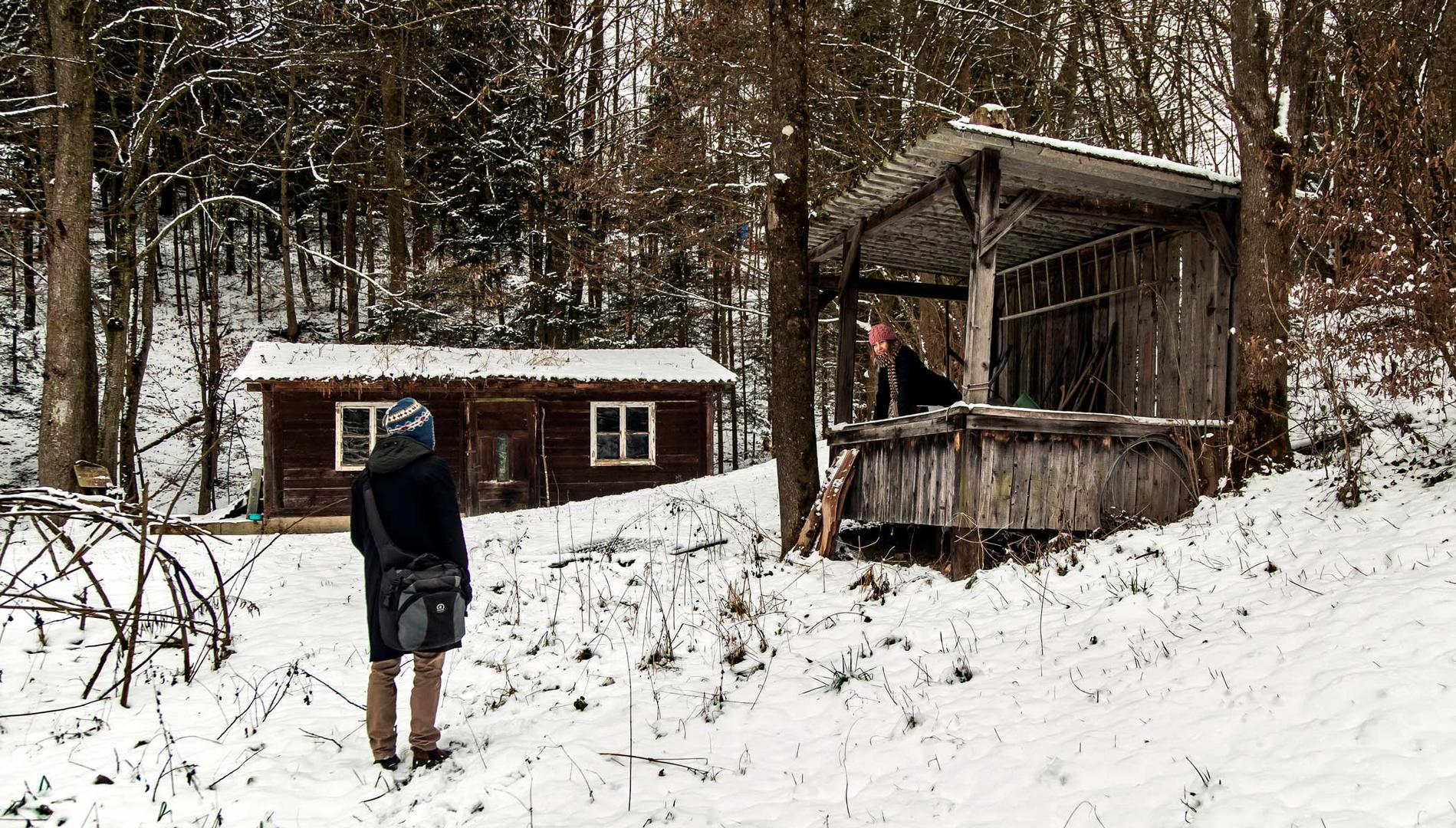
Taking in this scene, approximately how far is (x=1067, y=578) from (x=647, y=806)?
354 cm

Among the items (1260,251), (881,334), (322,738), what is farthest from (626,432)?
(322,738)

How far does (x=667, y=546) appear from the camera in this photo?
9.55 metres

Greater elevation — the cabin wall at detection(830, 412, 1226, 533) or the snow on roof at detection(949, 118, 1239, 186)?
the snow on roof at detection(949, 118, 1239, 186)

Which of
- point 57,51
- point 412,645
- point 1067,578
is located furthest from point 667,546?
point 57,51

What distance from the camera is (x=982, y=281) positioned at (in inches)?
283

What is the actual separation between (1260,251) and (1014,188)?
203 centimetres

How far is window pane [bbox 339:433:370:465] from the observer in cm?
1783

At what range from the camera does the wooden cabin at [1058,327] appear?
7148 mm

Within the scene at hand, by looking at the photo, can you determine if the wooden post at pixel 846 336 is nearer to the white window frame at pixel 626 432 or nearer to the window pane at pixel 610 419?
the white window frame at pixel 626 432

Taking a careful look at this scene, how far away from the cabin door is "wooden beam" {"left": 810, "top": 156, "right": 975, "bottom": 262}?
9.93m

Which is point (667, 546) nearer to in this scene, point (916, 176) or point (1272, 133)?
point (916, 176)

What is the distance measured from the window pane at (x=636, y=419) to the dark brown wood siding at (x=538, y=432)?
0.29m

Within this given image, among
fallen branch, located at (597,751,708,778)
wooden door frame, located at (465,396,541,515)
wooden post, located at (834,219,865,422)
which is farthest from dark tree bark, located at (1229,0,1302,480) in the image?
wooden door frame, located at (465,396,541,515)

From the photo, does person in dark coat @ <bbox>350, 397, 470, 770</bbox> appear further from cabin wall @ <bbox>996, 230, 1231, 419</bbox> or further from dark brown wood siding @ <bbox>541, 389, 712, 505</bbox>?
dark brown wood siding @ <bbox>541, 389, 712, 505</bbox>
